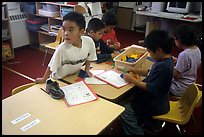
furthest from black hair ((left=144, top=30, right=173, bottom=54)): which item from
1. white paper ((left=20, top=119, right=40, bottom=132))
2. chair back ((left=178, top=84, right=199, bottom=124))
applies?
white paper ((left=20, top=119, right=40, bottom=132))

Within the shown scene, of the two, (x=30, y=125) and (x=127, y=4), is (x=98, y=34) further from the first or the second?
(x=127, y=4)

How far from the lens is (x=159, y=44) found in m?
1.46

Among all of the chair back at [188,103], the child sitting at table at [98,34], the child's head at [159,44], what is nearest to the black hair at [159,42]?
the child's head at [159,44]

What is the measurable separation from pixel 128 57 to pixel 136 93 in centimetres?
40

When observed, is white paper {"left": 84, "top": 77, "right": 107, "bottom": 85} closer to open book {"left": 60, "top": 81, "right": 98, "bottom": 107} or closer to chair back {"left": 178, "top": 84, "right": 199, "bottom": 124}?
open book {"left": 60, "top": 81, "right": 98, "bottom": 107}

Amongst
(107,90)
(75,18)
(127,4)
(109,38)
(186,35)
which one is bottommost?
(107,90)

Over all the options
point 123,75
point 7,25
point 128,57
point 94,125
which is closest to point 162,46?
point 123,75

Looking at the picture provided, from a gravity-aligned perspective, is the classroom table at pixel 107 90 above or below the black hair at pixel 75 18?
below

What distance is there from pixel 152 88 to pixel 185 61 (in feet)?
1.76

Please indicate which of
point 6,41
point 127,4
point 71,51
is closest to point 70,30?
point 71,51

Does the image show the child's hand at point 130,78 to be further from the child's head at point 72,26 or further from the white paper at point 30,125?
the white paper at point 30,125

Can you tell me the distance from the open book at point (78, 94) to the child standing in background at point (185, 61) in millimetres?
882

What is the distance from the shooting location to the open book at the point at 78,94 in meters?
1.32

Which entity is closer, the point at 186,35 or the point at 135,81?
the point at 135,81
